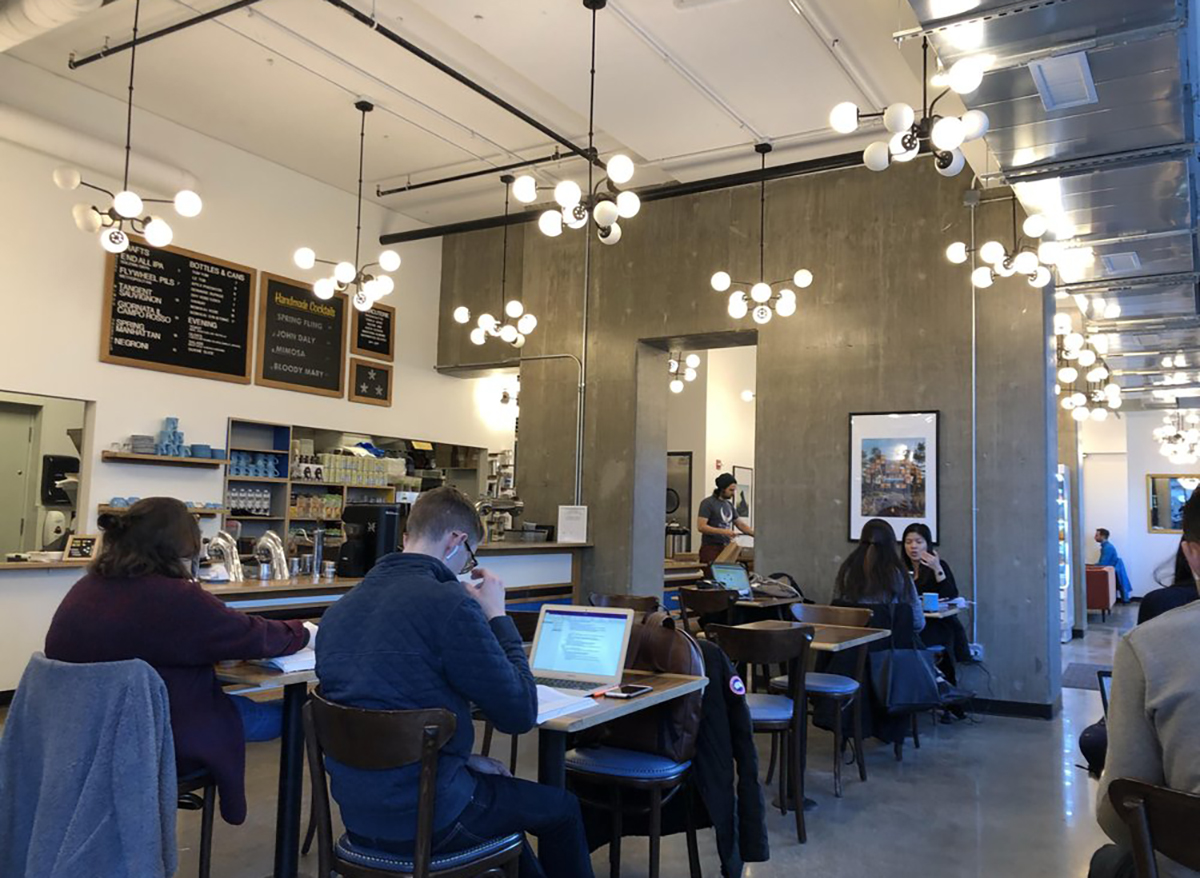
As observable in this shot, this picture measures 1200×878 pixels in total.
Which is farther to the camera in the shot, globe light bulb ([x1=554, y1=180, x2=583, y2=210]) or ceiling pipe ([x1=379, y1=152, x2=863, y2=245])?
ceiling pipe ([x1=379, y1=152, x2=863, y2=245])

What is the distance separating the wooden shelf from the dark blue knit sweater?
20.0ft

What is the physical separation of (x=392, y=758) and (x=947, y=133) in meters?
3.59

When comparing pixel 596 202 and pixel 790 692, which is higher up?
pixel 596 202

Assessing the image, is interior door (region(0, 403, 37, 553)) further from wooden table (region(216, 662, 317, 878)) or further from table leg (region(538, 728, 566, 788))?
table leg (region(538, 728, 566, 788))

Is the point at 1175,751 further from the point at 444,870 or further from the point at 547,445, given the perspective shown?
the point at 547,445

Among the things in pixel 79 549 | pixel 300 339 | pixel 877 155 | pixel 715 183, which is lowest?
pixel 79 549

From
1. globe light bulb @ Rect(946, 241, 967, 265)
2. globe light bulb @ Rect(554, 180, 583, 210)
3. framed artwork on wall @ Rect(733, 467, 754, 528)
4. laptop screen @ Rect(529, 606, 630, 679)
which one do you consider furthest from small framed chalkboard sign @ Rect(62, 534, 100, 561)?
framed artwork on wall @ Rect(733, 467, 754, 528)

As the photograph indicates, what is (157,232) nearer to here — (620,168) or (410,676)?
(620,168)

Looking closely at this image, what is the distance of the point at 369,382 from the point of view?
980 centimetres

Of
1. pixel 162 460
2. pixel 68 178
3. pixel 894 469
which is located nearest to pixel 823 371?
pixel 894 469

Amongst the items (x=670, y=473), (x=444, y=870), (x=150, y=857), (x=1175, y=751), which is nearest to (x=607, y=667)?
(x=444, y=870)

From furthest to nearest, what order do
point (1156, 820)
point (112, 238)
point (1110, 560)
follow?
point (1110, 560) → point (112, 238) → point (1156, 820)

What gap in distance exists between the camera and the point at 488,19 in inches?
226

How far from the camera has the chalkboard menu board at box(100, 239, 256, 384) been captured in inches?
299
